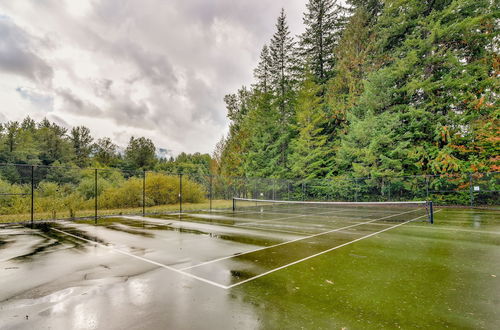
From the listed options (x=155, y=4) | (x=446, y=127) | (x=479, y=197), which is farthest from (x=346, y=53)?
(x=155, y=4)

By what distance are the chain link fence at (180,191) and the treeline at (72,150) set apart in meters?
12.6

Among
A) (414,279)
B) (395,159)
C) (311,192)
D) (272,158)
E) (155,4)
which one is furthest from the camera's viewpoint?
(272,158)

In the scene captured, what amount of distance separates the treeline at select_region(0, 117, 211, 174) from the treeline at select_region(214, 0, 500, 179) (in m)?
22.2

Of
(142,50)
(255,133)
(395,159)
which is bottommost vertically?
(395,159)

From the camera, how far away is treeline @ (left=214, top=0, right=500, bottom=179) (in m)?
19.6

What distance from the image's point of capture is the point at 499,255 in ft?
19.2

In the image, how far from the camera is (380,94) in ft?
75.5

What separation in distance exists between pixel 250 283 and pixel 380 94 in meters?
24.0

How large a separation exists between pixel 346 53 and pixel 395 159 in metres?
12.8

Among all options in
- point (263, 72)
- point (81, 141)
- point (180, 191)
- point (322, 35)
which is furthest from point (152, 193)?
point (81, 141)

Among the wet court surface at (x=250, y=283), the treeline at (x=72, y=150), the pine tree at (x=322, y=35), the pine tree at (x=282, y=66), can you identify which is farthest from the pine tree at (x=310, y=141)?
the treeline at (x=72, y=150)

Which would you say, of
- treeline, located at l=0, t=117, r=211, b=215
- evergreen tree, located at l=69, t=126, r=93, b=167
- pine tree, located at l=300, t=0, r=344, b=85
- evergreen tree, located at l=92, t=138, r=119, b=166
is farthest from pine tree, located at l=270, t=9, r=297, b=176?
evergreen tree, located at l=69, t=126, r=93, b=167

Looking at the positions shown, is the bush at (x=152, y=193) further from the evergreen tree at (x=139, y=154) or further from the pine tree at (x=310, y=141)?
the evergreen tree at (x=139, y=154)

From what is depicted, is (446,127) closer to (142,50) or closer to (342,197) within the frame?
(342,197)
